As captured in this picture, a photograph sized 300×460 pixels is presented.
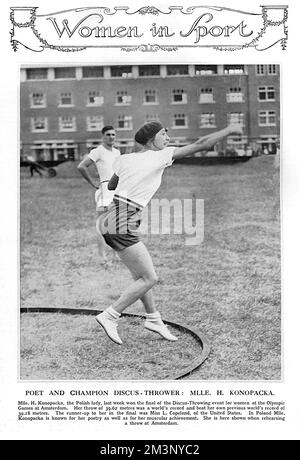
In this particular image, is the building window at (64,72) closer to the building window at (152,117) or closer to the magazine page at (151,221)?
the magazine page at (151,221)

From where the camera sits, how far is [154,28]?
146 inches

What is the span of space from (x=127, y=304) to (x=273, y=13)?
192 cm

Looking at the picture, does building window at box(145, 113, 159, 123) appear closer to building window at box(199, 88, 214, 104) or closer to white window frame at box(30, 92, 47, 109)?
building window at box(199, 88, 214, 104)

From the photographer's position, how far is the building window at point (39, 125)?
389 centimetres

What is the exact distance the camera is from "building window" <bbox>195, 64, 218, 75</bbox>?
3.78 meters

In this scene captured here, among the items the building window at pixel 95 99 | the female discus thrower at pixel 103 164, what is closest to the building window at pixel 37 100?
the building window at pixel 95 99

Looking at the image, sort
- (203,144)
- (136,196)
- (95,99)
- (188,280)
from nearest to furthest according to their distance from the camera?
1. (203,144)
2. (136,196)
3. (95,99)
4. (188,280)

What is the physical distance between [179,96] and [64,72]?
0.72 m

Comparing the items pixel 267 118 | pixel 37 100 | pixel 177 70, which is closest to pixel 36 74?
pixel 37 100

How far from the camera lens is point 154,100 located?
3.92 metres

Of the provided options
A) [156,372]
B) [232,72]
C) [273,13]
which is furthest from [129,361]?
[273,13]

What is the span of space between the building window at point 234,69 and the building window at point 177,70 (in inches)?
9.3

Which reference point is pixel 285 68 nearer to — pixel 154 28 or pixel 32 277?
pixel 154 28

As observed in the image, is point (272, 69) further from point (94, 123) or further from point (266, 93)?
point (94, 123)
